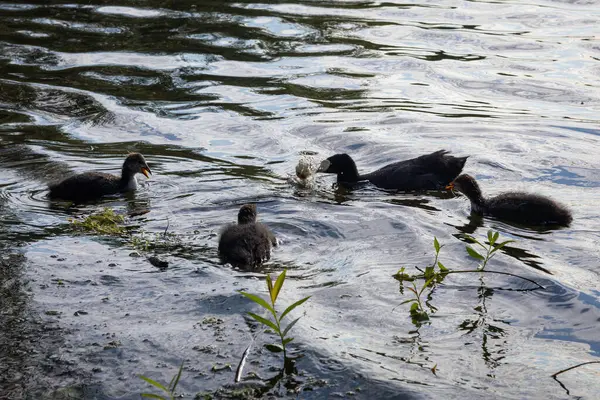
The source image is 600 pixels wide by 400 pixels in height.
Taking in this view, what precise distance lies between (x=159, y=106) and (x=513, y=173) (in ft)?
19.0

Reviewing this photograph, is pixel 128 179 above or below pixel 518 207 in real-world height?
below

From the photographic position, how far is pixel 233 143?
12.1 m

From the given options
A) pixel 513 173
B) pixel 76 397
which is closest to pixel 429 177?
pixel 513 173

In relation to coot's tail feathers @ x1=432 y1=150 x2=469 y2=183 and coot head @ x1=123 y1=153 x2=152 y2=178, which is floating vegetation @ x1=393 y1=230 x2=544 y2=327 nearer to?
coot's tail feathers @ x1=432 y1=150 x2=469 y2=183

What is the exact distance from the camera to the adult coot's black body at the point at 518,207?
883cm

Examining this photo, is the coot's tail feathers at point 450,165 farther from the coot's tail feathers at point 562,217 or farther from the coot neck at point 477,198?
the coot's tail feathers at point 562,217

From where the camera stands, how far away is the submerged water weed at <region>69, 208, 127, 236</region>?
8.14 meters

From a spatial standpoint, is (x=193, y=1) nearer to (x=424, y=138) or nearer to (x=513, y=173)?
(x=424, y=138)

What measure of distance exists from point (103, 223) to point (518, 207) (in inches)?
159

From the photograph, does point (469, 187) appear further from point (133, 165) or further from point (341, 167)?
point (133, 165)

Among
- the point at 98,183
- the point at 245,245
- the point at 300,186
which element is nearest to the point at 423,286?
the point at 245,245

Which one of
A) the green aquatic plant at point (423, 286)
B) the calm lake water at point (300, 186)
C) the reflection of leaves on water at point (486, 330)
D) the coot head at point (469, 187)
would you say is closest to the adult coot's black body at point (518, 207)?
the coot head at point (469, 187)

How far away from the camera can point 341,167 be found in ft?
35.6

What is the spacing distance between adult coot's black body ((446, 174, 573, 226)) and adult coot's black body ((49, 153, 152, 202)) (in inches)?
141
